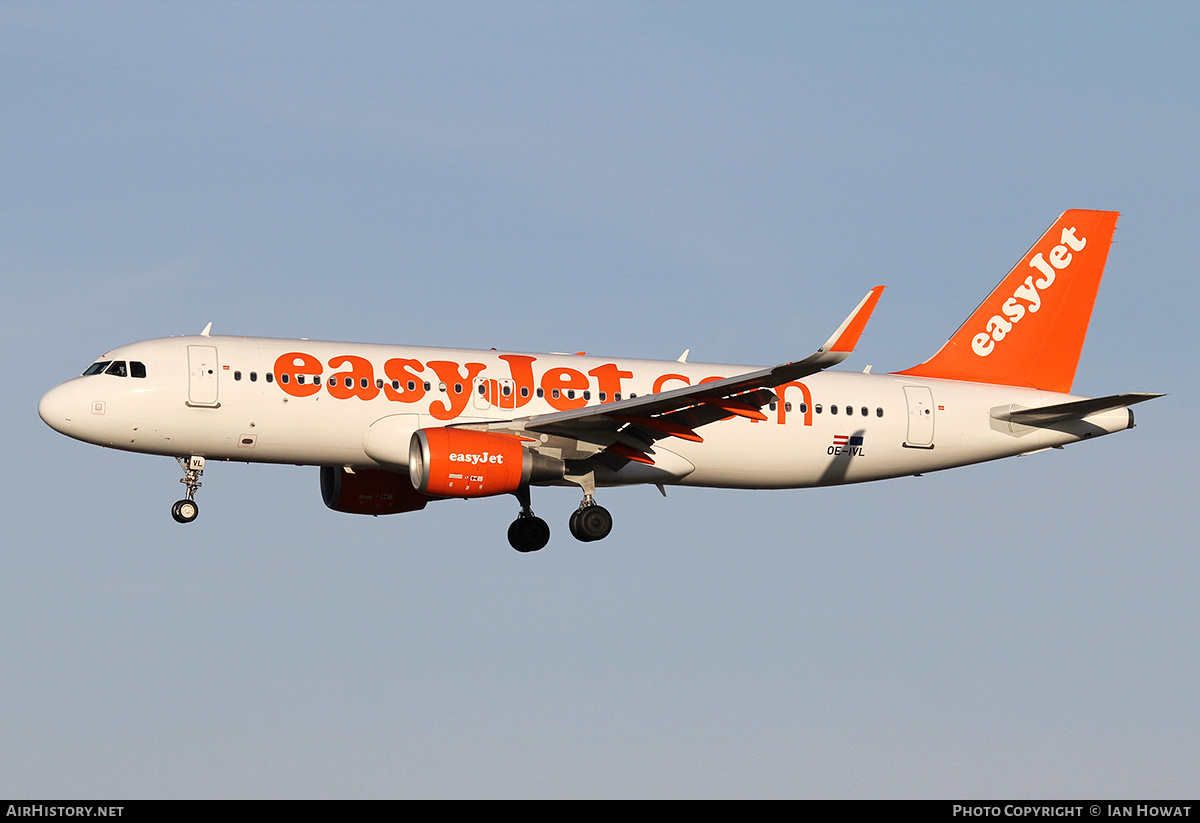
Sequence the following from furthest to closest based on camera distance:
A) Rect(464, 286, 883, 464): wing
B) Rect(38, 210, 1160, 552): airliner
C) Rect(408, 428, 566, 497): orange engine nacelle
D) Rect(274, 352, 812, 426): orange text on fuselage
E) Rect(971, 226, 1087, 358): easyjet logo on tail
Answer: Rect(971, 226, 1087, 358): easyjet logo on tail < Rect(274, 352, 812, 426): orange text on fuselage < Rect(38, 210, 1160, 552): airliner < Rect(408, 428, 566, 497): orange engine nacelle < Rect(464, 286, 883, 464): wing

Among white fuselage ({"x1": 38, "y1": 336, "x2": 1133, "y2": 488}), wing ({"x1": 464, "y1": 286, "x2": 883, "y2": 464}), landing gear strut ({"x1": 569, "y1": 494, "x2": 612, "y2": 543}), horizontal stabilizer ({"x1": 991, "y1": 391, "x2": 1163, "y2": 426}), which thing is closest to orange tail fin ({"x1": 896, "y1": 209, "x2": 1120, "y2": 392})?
white fuselage ({"x1": 38, "y1": 336, "x2": 1133, "y2": 488})

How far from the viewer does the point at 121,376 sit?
119 ft

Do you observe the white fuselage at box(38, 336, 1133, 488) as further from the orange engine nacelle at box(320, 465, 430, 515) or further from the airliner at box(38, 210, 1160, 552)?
the orange engine nacelle at box(320, 465, 430, 515)

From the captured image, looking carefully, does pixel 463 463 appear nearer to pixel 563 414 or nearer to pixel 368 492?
pixel 563 414


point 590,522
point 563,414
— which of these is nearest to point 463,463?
point 563,414

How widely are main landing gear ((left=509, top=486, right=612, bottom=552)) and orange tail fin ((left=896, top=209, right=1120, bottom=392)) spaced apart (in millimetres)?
10813

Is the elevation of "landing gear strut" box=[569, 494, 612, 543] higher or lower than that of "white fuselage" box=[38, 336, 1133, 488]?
lower

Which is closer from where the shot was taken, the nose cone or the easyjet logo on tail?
the nose cone

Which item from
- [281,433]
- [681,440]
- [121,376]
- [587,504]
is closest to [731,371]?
[681,440]

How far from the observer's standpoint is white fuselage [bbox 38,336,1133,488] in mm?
35906

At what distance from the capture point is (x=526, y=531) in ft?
134

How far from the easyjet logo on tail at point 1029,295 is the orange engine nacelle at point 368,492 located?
1606 cm
